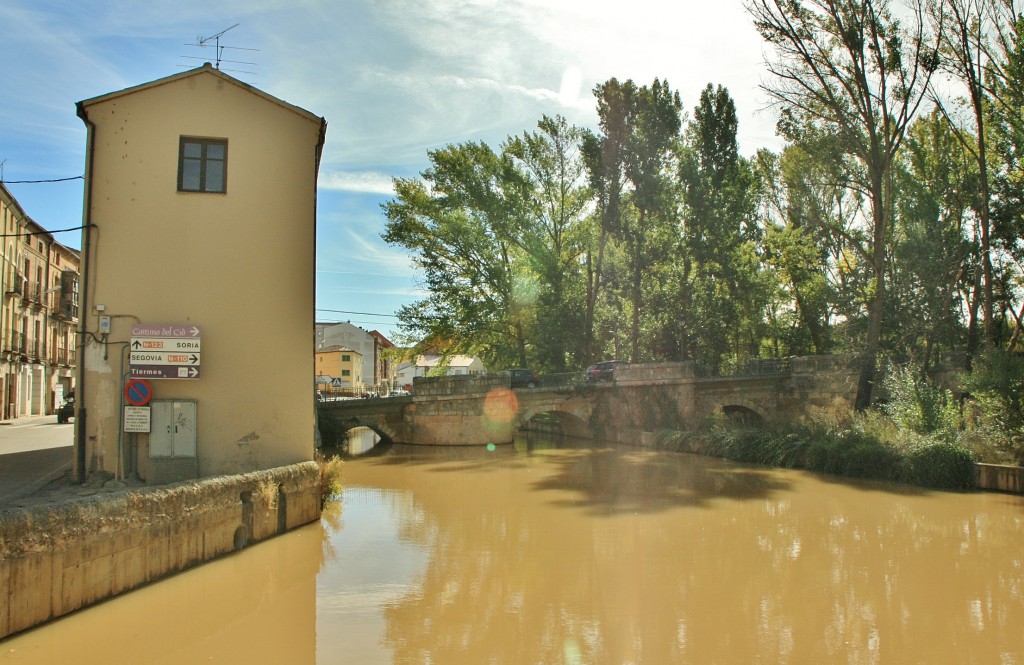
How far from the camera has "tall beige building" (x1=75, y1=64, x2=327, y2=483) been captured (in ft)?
39.1

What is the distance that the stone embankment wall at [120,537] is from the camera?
7.15m

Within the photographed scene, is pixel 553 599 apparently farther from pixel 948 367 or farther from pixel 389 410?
pixel 948 367

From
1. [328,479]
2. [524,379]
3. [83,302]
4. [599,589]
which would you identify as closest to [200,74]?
[83,302]

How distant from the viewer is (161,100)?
41.2 feet

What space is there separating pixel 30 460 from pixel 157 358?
4705mm

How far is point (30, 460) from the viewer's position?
14219 mm

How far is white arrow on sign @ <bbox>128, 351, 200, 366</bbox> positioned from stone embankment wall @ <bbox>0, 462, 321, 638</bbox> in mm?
2282

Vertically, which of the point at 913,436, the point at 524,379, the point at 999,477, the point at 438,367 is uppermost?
the point at 438,367

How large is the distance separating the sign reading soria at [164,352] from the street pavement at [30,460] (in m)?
2.18

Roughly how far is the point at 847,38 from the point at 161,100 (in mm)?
19146

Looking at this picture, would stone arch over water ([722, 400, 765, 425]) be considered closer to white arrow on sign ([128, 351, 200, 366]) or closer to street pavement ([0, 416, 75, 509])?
white arrow on sign ([128, 351, 200, 366])

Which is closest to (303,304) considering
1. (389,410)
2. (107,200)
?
(107,200)

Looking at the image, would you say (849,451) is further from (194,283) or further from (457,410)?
(194,283)

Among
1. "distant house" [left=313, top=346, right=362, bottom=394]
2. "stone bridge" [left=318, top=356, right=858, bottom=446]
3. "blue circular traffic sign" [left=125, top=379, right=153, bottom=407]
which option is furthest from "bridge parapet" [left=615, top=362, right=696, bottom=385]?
"distant house" [left=313, top=346, right=362, bottom=394]
